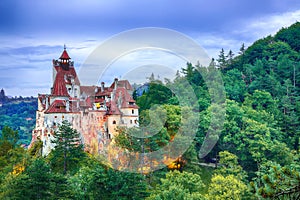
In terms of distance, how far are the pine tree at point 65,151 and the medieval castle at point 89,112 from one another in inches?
40.2

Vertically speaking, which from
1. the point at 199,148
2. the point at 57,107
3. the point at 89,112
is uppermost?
the point at 57,107

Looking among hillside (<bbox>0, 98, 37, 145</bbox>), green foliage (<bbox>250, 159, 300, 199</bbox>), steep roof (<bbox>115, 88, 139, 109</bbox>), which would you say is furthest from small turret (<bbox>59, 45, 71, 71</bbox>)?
hillside (<bbox>0, 98, 37, 145</bbox>)

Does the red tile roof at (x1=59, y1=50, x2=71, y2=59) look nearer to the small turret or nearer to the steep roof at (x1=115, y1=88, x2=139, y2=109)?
the small turret

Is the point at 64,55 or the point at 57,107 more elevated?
the point at 64,55

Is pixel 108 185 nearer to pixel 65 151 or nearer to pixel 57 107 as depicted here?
pixel 65 151

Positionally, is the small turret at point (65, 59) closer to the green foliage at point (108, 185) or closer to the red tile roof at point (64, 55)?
the red tile roof at point (64, 55)

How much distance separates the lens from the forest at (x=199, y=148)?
20609 millimetres

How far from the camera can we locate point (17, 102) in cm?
9462

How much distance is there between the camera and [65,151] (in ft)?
84.7

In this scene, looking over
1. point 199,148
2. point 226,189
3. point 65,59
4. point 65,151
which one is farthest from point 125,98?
point 226,189

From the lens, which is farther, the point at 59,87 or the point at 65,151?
the point at 59,87

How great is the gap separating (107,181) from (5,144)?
1071 cm

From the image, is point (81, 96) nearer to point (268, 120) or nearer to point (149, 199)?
point (149, 199)

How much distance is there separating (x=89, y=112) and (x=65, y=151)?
10.1 ft
